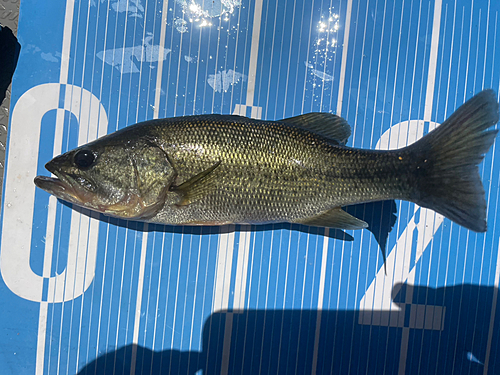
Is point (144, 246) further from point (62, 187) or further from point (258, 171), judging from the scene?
point (258, 171)

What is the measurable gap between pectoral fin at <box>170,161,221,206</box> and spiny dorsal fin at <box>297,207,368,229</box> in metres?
0.72

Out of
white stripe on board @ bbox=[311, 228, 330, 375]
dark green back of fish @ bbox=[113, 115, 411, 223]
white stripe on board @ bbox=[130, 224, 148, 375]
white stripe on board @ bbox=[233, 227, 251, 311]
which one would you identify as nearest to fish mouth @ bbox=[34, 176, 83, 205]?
dark green back of fish @ bbox=[113, 115, 411, 223]

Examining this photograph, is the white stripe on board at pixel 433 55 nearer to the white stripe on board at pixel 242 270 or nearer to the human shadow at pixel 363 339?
the human shadow at pixel 363 339

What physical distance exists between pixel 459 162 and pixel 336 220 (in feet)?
2.93

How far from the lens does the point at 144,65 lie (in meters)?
2.61

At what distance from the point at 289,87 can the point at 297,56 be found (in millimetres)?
272

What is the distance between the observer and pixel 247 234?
2.65 metres

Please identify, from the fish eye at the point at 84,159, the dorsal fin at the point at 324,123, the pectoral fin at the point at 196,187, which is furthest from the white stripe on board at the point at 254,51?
the fish eye at the point at 84,159

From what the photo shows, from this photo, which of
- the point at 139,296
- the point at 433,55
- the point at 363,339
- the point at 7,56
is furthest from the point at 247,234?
the point at 7,56

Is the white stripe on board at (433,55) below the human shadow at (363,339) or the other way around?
the other way around

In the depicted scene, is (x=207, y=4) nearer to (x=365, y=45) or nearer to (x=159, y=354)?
(x=365, y=45)

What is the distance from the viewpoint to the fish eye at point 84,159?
2027 mm

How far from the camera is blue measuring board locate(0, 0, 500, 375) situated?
259 centimetres

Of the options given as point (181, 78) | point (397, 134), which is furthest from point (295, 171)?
point (181, 78)
